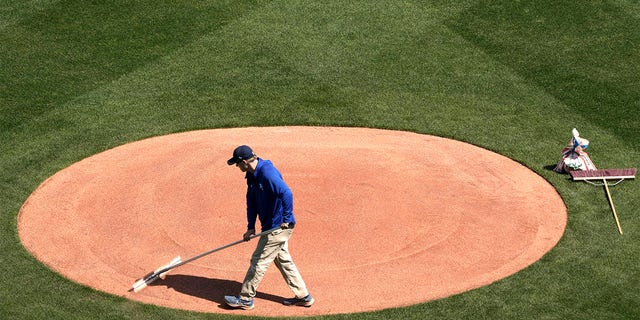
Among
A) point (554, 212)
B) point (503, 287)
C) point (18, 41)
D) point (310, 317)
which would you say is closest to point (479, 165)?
point (554, 212)

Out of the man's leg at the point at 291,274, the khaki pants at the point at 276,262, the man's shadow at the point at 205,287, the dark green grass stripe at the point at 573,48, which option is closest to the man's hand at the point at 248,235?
the khaki pants at the point at 276,262

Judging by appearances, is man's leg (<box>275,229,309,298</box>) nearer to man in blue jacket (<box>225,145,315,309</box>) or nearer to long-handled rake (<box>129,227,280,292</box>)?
man in blue jacket (<box>225,145,315,309</box>)

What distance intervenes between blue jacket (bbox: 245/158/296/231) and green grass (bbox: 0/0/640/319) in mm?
4090

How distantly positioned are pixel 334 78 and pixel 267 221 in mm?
9608

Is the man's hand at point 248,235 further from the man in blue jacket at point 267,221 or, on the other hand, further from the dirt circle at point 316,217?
the dirt circle at point 316,217

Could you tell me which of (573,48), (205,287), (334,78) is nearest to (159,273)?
(205,287)

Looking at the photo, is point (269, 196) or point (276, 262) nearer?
point (269, 196)

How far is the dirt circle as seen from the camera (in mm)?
13734

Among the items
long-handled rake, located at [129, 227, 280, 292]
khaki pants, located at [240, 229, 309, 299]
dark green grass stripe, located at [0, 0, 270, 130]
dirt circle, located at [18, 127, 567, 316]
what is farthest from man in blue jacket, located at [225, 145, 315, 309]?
dark green grass stripe, located at [0, 0, 270, 130]

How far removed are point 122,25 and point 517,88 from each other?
10.2 metres

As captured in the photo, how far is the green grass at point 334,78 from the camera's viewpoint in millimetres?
18391

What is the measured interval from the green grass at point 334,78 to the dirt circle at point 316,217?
0.53 m

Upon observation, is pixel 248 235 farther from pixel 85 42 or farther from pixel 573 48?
pixel 573 48

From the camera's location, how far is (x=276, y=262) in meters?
13.0
